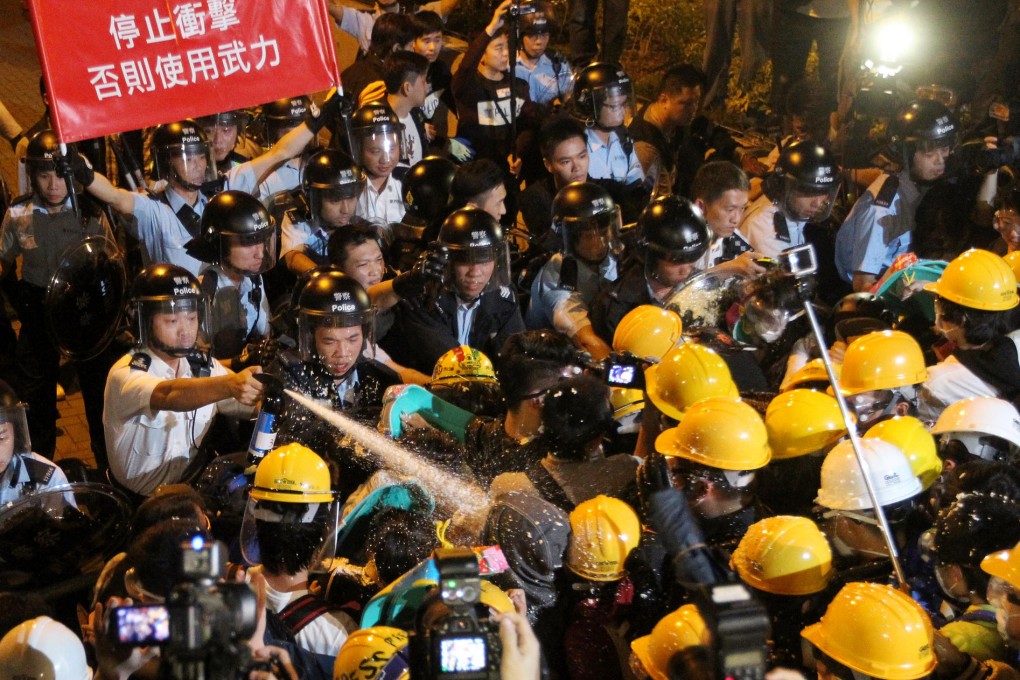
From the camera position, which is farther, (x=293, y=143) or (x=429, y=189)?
(x=293, y=143)

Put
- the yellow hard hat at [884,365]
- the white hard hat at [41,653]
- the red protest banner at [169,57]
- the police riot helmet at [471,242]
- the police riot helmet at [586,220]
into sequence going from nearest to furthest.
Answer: the white hard hat at [41,653], the yellow hard hat at [884,365], the red protest banner at [169,57], the police riot helmet at [471,242], the police riot helmet at [586,220]

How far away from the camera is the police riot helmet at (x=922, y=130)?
824cm

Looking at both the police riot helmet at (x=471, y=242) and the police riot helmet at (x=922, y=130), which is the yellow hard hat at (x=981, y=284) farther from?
→ the police riot helmet at (x=471, y=242)

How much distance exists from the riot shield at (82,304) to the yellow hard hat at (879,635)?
5.02m

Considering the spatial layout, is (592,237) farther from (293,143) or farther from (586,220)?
(293,143)

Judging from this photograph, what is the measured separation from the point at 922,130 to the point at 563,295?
116 inches

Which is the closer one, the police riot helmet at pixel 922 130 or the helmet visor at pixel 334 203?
the helmet visor at pixel 334 203

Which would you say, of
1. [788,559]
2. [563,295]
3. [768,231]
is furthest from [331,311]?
[768,231]

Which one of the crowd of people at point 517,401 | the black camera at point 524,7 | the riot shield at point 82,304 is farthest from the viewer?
the black camera at point 524,7

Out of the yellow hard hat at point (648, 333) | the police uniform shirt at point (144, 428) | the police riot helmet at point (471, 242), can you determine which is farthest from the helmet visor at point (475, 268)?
the police uniform shirt at point (144, 428)

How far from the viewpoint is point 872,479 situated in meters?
4.99

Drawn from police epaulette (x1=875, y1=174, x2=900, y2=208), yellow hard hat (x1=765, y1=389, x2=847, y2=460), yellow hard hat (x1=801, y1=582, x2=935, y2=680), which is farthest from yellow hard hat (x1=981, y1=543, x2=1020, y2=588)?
police epaulette (x1=875, y1=174, x2=900, y2=208)

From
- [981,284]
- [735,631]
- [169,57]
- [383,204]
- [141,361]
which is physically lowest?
[383,204]

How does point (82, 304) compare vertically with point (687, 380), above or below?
below
